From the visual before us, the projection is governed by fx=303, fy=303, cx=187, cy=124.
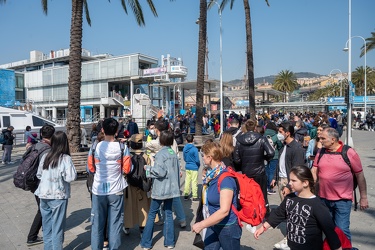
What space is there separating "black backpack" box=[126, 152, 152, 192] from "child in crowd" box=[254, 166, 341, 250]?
2.03m

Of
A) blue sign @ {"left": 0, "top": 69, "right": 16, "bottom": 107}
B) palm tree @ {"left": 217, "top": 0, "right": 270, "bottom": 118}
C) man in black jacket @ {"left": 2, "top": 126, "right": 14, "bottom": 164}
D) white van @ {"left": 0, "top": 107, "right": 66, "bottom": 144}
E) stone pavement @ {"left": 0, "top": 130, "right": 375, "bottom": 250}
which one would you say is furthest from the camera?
blue sign @ {"left": 0, "top": 69, "right": 16, "bottom": 107}

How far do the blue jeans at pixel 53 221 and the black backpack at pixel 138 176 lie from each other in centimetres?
93

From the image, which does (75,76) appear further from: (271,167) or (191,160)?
(271,167)

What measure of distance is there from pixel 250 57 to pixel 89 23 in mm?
9289

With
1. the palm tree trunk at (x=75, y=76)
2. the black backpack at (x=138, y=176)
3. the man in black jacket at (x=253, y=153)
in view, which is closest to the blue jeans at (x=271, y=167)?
the man in black jacket at (x=253, y=153)

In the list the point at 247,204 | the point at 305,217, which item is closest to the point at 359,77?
the point at 305,217

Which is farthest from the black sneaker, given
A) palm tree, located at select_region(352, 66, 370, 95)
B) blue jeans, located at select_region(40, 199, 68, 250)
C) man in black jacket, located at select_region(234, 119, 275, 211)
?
palm tree, located at select_region(352, 66, 370, 95)

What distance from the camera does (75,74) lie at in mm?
9570

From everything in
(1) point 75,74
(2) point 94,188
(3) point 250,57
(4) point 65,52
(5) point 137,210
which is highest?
(4) point 65,52

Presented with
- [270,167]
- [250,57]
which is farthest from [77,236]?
[250,57]

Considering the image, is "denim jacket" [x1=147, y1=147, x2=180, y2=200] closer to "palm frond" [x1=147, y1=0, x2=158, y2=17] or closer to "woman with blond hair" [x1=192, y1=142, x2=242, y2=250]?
"woman with blond hair" [x1=192, y1=142, x2=242, y2=250]

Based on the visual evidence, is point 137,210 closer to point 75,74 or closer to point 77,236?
point 77,236

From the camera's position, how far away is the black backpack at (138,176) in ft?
14.2

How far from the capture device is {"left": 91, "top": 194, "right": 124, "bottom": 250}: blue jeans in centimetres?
384
